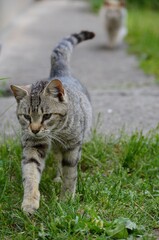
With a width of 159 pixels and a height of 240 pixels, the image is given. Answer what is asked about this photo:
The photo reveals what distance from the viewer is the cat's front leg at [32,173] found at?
338 cm

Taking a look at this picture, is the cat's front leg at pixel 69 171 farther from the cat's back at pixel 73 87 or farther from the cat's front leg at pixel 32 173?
the cat's back at pixel 73 87

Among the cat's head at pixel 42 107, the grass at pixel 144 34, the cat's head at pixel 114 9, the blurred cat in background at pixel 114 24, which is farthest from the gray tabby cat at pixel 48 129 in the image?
the cat's head at pixel 114 9

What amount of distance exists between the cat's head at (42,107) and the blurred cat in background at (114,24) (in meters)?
7.02

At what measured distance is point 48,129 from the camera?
3.55 metres

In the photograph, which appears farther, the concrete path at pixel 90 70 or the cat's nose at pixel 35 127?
the concrete path at pixel 90 70

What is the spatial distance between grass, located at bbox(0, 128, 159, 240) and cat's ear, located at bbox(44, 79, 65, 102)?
573mm

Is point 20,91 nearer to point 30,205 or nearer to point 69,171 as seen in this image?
point 69,171

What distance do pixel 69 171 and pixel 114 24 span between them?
7.25 meters

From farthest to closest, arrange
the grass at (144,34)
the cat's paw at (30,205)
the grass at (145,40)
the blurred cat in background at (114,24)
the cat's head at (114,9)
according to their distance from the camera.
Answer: the cat's head at (114,9), the blurred cat in background at (114,24), the grass at (144,34), the grass at (145,40), the cat's paw at (30,205)

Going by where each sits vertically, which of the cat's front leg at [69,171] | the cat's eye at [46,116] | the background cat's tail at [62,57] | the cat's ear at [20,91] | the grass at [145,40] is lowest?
the cat's front leg at [69,171]

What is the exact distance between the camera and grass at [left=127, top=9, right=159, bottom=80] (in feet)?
28.2

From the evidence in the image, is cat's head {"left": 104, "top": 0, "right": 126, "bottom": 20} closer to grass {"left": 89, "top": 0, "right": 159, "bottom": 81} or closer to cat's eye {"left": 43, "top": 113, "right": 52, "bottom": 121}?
grass {"left": 89, "top": 0, "right": 159, "bottom": 81}

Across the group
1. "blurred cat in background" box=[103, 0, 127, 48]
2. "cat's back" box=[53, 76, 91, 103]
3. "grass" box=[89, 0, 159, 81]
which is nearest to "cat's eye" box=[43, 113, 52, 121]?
"cat's back" box=[53, 76, 91, 103]

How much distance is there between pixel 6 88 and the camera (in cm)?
671
